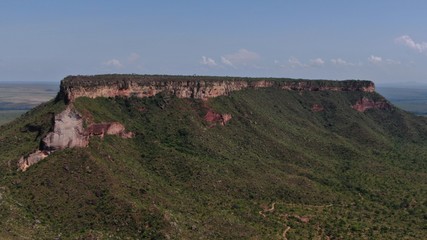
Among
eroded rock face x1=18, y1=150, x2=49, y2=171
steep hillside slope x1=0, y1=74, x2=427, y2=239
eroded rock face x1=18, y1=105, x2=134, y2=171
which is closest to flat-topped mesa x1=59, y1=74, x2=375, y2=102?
steep hillside slope x1=0, y1=74, x2=427, y2=239

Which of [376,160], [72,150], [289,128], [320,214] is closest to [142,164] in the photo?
[72,150]

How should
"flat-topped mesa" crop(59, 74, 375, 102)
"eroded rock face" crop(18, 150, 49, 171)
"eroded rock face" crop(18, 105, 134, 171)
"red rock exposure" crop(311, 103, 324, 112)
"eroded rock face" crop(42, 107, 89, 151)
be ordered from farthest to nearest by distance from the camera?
"red rock exposure" crop(311, 103, 324, 112)
"flat-topped mesa" crop(59, 74, 375, 102)
"eroded rock face" crop(42, 107, 89, 151)
"eroded rock face" crop(18, 105, 134, 171)
"eroded rock face" crop(18, 150, 49, 171)

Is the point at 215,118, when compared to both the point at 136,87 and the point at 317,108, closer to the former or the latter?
the point at 136,87

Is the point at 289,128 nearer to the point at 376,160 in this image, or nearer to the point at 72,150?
the point at 376,160

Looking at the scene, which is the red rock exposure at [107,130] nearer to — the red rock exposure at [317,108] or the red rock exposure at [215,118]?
the red rock exposure at [215,118]

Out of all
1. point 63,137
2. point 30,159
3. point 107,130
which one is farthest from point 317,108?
point 30,159

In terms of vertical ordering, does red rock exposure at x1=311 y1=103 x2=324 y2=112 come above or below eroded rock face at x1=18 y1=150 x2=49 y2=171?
above

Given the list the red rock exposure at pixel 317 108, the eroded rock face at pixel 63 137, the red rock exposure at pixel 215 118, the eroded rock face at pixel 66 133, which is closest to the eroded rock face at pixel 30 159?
the eroded rock face at pixel 63 137

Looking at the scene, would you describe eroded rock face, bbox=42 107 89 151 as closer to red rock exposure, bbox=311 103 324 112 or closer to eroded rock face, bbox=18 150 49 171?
eroded rock face, bbox=18 150 49 171
